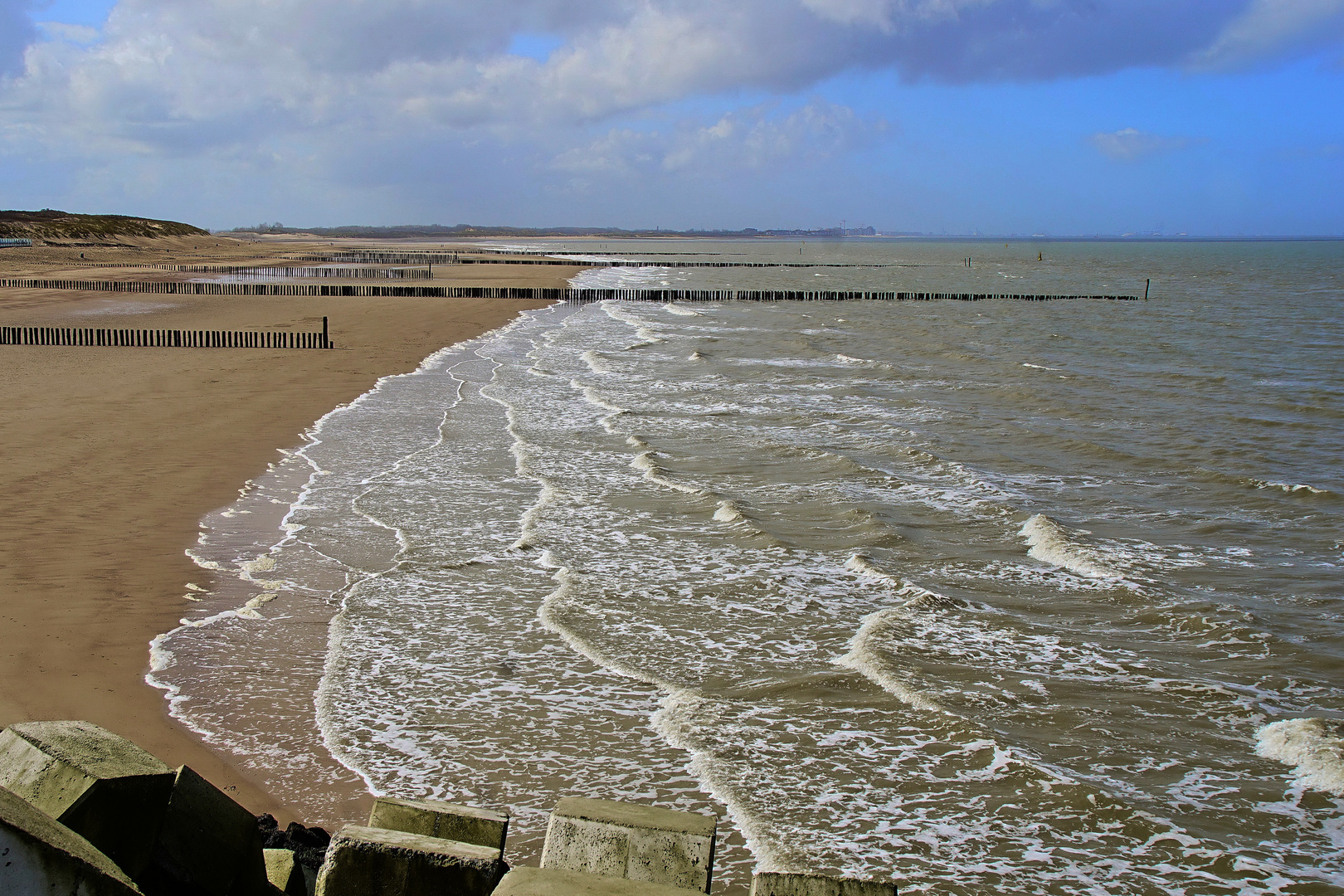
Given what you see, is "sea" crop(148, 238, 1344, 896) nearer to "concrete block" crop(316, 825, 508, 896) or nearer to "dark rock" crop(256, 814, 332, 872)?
"dark rock" crop(256, 814, 332, 872)

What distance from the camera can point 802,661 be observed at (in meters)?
7.75

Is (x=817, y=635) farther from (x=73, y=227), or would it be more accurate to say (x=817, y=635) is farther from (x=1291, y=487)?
(x=73, y=227)

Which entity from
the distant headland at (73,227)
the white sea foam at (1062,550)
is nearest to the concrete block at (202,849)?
the white sea foam at (1062,550)

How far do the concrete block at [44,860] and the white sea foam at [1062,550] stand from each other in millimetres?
9199

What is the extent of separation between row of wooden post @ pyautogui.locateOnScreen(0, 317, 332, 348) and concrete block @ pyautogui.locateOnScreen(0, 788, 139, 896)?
25.2 m

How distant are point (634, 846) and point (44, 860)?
1875 mm

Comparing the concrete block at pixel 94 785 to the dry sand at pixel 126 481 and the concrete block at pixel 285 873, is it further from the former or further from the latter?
the dry sand at pixel 126 481

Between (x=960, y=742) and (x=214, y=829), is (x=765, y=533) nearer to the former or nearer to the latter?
(x=960, y=742)

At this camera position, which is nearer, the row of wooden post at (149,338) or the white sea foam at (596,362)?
the white sea foam at (596,362)

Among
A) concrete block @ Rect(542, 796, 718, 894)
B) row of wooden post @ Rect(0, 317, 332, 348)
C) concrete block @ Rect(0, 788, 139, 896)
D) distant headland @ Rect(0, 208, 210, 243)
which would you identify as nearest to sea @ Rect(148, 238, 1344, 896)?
concrete block @ Rect(542, 796, 718, 894)

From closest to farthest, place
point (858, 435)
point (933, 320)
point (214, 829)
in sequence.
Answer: point (214, 829)
point (858, 435)
point (933, 320)

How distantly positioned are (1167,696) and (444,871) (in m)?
5.92

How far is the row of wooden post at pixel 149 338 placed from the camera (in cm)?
2650

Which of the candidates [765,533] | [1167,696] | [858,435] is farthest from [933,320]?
[1167,696]
